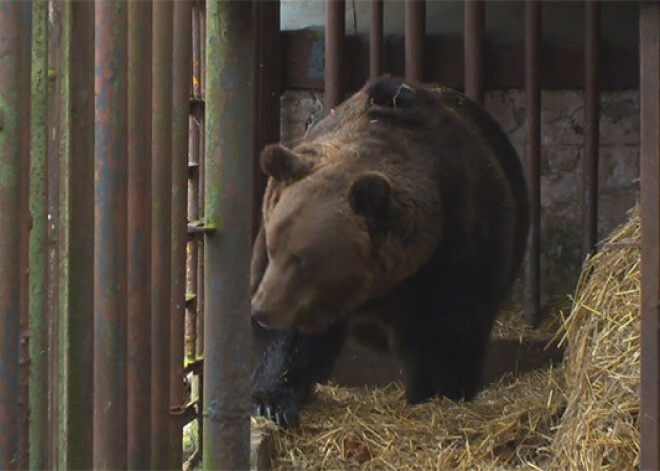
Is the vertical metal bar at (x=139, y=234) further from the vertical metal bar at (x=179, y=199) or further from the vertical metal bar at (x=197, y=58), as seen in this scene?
the vertical metal bar at (x=197, y=58)

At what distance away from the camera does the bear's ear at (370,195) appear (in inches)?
174

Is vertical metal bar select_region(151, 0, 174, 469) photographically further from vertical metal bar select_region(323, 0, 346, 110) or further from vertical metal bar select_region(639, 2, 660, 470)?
vertical metal bar select_region(323, 0, 346, 110)

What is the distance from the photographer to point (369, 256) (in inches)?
183

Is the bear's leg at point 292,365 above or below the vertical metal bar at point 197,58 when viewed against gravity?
below

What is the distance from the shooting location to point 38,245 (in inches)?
96.7

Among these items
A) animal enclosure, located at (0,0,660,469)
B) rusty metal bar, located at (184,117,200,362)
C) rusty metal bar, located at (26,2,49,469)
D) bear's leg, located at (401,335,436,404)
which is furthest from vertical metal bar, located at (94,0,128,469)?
bear's leg, located at (401,335,436,404)

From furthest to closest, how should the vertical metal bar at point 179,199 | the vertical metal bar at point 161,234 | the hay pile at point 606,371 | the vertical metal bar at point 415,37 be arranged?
1. the vertical metal bar at point 415,37
2. the hay pile at point 606,371
3. the vertical metal bar at point 179,199
4. the vertical metal bar at point 161,234

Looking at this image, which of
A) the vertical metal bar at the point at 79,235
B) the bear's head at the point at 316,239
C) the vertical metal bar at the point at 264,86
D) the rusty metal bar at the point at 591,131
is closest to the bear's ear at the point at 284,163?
the bear's head at the point at 316,239

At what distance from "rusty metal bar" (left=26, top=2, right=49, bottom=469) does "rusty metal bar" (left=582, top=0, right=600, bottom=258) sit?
4.47m

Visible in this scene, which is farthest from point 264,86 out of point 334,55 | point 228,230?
point 228,230

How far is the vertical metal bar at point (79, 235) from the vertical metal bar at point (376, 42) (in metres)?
4.08

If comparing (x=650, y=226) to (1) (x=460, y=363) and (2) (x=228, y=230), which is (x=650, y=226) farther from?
(1) (x=460, y=363)

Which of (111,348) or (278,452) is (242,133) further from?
(278,452)

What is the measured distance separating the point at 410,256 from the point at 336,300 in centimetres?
40
